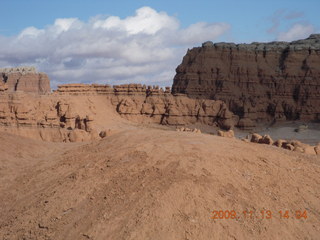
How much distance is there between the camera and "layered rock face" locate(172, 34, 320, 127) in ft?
98.0

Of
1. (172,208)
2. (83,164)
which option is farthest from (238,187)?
(83,164)

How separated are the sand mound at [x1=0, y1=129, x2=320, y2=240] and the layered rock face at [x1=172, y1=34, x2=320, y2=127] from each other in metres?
22.6

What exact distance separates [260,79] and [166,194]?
27.7m

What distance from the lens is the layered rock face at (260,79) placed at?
2986cm

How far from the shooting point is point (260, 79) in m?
31.1

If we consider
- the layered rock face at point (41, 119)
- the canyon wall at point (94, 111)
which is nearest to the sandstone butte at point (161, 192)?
the layered rock face at point (41, 119)

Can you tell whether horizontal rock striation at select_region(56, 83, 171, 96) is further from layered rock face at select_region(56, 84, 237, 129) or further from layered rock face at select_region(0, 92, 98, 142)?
layered rock face at select_region(0, 92, 98, 142)

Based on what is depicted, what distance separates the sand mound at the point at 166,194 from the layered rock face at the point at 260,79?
2257 cm

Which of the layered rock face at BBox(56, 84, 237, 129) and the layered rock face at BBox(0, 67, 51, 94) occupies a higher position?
the layered rock face at BBox(0, 67, 51, 94)

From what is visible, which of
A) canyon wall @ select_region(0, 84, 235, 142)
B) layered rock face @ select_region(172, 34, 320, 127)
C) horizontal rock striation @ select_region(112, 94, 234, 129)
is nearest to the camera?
canyon wall @ select_region(0, 84, 235, 142)
